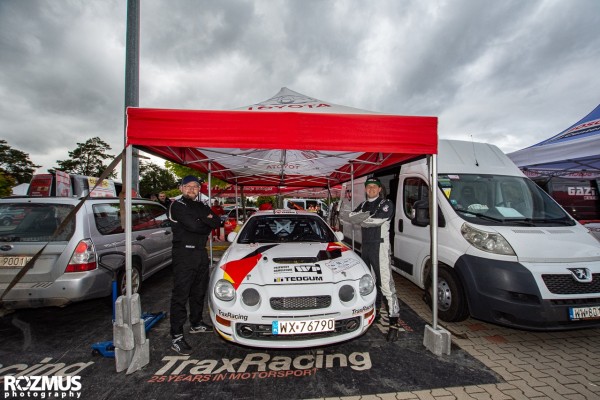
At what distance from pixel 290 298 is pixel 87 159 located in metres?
66.3

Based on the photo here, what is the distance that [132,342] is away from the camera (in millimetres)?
2561

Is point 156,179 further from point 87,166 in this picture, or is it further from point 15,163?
point 15,163

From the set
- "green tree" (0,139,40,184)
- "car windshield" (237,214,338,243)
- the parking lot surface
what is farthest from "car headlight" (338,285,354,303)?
"green tree" (0,139,40,184)

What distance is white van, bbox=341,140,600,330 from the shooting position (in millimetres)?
2752

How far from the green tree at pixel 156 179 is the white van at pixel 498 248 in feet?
217

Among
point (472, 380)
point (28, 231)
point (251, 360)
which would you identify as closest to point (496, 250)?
point (472, 380)

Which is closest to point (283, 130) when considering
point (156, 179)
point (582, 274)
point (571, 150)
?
point (582, 274)

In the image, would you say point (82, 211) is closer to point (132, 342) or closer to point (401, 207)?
point (132, 342)

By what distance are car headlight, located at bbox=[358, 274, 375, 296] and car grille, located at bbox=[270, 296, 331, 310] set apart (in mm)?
402

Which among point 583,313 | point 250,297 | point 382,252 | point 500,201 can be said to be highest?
point 500,201

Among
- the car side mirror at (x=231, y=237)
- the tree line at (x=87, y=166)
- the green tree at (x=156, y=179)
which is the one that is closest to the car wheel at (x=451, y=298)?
the car side mirror at (x=231, y=237)

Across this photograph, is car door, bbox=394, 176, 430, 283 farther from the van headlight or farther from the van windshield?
the van headlight

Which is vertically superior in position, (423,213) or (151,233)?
(423,213)

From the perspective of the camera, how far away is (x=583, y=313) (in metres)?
2.69
